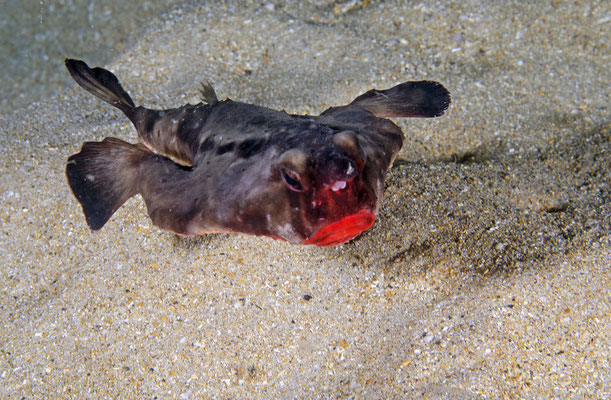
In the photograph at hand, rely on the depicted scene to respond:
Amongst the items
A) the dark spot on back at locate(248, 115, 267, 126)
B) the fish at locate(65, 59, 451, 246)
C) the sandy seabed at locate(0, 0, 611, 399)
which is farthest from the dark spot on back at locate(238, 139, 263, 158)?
the sandy seabed at locate(0, 0, 611, 399)

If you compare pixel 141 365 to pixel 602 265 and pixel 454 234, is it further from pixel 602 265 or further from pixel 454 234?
pixel 602 265

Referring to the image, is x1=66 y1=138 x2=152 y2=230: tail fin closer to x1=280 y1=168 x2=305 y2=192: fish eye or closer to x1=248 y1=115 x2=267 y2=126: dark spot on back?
x1=248 y1=115 x2=267 y2=126: dark spot on back

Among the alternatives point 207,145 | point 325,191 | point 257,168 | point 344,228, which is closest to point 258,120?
point 207,145

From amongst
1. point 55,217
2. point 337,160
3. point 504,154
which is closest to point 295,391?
point 337,160

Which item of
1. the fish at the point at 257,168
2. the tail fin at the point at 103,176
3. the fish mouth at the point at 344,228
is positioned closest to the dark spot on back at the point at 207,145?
the fish at the point at 257,168

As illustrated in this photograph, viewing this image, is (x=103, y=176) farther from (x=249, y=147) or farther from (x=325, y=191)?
(x=325, y=191)
